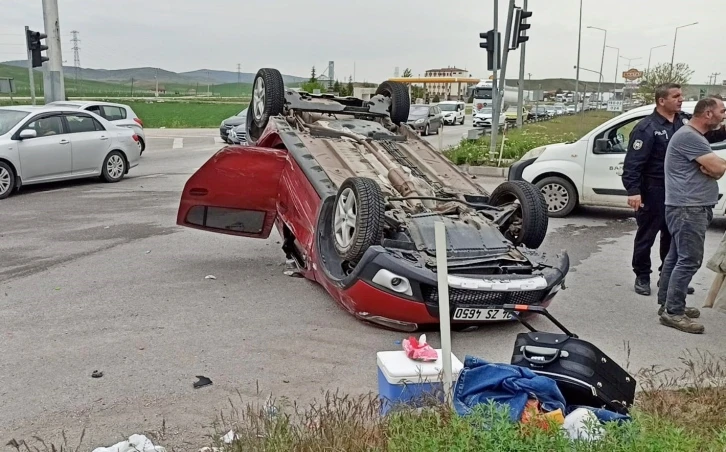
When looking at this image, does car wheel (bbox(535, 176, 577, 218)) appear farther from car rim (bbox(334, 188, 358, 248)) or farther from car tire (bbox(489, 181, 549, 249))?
car rim (bbox(334, 188, 358, 248))

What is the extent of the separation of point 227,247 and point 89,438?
4621 millimetres

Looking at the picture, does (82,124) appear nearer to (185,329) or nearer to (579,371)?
(185,329)

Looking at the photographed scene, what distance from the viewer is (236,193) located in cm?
703

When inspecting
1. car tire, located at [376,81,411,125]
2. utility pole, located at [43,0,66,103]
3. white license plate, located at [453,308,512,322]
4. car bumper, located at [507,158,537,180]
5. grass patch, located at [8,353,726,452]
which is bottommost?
white license plate, located at [453,308,512,322]

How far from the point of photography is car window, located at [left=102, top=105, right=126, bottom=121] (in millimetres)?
16312

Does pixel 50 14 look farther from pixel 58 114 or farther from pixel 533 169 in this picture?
pixel 533 169

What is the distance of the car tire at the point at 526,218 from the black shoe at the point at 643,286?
128 cm

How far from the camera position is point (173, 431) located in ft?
12.0

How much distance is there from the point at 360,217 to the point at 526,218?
5.27 feet

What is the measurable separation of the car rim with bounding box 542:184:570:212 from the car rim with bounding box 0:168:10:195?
8.61 metres

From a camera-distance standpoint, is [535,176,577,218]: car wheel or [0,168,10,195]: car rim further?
[0,168,10,195]: car rim

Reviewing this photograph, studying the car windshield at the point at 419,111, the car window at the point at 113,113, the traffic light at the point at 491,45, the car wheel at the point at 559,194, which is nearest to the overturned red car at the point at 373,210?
the car wheel at the point at 559,194

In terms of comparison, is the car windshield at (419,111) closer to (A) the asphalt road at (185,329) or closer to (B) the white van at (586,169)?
(B) the white van at (586,169)

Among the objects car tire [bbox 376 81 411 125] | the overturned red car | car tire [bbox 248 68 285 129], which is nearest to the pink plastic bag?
the overturned red car
